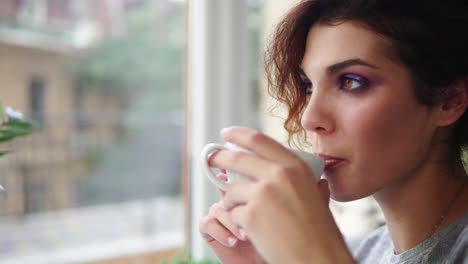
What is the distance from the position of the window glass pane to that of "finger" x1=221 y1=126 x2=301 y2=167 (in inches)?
50.3

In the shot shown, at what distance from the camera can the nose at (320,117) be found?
0.88 m

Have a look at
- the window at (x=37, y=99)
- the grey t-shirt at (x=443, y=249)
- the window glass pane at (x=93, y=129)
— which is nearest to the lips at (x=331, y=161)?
the grey t-shirt at (x=443, y=249)

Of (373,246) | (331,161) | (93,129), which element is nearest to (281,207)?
(331,161)

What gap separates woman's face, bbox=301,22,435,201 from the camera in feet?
2.85

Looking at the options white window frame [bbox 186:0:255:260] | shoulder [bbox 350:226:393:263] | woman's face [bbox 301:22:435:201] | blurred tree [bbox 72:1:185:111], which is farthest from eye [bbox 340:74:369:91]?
blurred tree [bbox 72:1:185:111]

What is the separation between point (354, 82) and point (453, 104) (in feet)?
0.57

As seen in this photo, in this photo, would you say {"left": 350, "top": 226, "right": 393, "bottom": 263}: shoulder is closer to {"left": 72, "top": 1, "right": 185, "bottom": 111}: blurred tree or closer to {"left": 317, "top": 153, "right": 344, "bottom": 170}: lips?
{"left": 317, "top": 153, "right": 344, "bottom": 170}: lips

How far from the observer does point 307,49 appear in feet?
3.11

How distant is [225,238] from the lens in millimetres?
959

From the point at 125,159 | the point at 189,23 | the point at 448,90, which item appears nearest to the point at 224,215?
the point at 448,90

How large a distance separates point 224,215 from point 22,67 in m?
1.28

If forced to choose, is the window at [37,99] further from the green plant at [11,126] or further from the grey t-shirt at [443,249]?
the grey t-shirt at [443,249]

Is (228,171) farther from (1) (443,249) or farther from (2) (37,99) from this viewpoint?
(2) (37,99)

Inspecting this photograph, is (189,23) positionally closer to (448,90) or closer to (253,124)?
(253,124)
